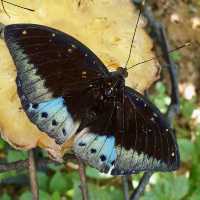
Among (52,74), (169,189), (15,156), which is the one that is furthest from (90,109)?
(169,189)

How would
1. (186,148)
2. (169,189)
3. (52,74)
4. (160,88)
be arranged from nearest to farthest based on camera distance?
(52,74), (169,189), (186,148), (160,88)

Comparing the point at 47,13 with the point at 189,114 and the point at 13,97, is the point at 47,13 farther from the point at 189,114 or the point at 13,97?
the point at 189,114

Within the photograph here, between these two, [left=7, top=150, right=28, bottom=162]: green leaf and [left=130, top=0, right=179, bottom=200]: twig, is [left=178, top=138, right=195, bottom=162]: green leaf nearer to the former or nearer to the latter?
[left=130, top=0, right=179, bottom=200]: twig

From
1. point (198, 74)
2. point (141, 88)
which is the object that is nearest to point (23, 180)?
point (141, 88)

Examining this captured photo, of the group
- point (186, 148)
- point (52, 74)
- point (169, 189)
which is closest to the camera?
point (52, 74)

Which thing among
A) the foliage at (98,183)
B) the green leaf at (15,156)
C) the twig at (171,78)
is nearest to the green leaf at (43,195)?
the foliage at (98,183)

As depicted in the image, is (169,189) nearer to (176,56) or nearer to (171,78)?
(171,78)

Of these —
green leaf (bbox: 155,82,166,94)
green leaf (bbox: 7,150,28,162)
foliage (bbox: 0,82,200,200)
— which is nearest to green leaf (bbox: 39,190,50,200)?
foliage (bbox: 0,82,200,200)

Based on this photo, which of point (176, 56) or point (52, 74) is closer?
point (52, 74)
